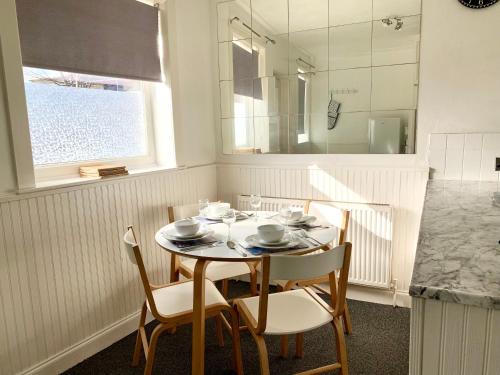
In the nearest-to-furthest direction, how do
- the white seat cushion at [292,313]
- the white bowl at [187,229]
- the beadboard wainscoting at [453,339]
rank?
the beadboard wainscoting at [453,339] < the white seat cushion at [292,313] < the white bowl at [187,229]

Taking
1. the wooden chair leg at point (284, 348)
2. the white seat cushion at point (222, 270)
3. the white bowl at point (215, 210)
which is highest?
the white bowl at point (215, 210)

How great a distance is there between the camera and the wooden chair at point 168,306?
1.77m

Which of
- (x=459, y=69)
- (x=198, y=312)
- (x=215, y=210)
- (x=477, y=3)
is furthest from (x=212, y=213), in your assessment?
(x=477, y=3)

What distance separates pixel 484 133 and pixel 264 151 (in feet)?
5.13

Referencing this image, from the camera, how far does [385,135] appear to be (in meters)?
2.67

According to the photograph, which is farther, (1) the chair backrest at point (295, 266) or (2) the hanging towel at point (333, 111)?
(2) the hanging towel at point (333, 111)

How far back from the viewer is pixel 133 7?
249 cm

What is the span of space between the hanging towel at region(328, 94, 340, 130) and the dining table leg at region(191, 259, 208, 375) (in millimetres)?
1559

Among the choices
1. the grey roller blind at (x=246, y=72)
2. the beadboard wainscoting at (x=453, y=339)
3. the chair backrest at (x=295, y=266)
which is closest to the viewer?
the beadboard wainscoting at (x=453, y=339)

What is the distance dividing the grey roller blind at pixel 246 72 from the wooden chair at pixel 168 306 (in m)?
1.64

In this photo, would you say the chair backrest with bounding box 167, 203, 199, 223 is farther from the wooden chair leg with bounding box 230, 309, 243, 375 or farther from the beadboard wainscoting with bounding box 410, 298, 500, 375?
the beadboard wainscoting with bounding box 410, 298, 500, 375

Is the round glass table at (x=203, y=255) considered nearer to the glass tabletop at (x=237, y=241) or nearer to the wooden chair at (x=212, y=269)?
the glass tabletop at (x=237, y=241)

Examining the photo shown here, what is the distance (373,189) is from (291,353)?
1276 millimetres

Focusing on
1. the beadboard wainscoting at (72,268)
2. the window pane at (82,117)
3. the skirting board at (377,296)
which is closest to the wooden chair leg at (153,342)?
the beadboard wainscoting at (72,268)
